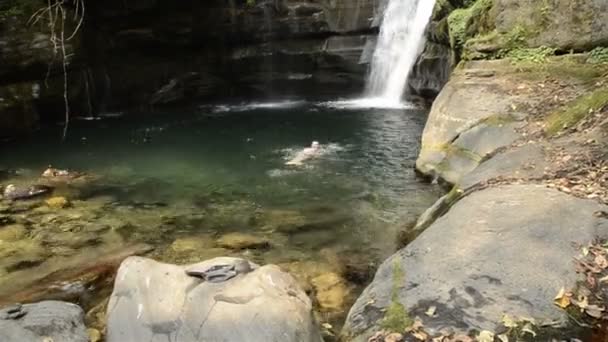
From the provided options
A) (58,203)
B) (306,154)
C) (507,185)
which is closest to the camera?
(507,185)

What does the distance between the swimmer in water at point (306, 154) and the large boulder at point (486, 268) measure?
6072 millimetres

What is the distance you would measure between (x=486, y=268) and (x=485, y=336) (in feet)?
2.46

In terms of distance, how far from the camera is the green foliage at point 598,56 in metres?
8.88

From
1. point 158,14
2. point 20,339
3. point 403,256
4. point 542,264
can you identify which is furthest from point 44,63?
point 542,264

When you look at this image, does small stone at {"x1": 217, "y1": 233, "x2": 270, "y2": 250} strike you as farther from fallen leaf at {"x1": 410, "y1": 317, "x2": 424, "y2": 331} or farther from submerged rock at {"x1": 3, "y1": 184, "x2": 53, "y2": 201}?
submerged rock at {"x1": 3, "y1": 184, "x2": 53, "y2": 201}

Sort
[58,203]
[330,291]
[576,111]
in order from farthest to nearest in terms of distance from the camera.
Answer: [58,203] < [576,111] < [330,291]

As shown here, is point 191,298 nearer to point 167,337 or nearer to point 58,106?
point 167,337

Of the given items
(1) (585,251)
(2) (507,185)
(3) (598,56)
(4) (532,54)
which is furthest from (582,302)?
(4) (532,54)

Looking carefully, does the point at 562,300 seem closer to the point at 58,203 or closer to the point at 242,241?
the point at 242,241

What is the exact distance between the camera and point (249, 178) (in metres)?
10.3

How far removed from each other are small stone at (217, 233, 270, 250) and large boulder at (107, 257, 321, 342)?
7.90 feet

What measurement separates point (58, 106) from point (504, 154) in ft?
41.7

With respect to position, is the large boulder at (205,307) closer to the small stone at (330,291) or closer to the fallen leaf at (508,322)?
the small stone at (330,291)

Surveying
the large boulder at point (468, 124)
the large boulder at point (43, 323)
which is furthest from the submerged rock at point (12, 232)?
the large boulder at point (468, 124)
